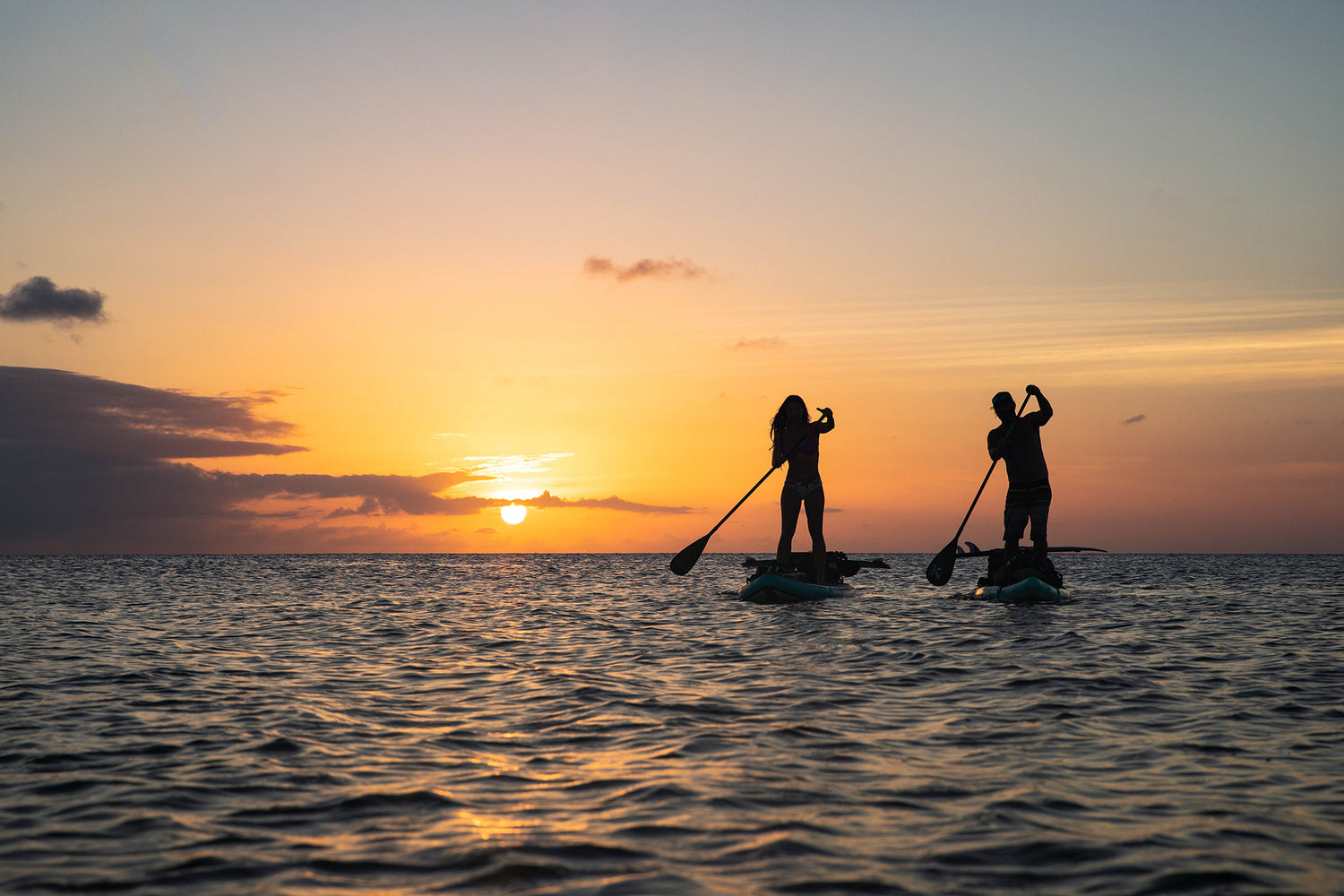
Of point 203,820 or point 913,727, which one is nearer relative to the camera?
point 203,820

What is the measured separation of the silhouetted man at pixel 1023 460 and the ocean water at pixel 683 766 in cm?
472

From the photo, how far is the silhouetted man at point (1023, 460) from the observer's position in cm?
1797

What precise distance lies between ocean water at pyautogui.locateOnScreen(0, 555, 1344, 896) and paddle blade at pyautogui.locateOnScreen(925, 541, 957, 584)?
7366 mm

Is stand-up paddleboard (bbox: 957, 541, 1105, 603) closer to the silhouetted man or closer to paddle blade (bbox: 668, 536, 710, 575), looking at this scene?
the silhouetted man

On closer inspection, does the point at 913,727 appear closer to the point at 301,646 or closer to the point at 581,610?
the point at 301,646

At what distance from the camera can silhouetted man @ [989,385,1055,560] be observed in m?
18.0

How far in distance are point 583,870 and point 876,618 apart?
13.3 meters

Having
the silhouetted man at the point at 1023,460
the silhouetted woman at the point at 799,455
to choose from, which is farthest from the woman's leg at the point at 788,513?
the silhouetted man at the point at 1023,460

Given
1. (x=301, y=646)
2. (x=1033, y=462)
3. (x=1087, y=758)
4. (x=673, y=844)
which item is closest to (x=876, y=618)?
(x=1033, y=462)

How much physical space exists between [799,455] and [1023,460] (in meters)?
4.22

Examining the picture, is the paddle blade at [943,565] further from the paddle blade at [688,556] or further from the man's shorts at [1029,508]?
the paddle blade at [688,556]

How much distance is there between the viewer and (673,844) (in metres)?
4.59

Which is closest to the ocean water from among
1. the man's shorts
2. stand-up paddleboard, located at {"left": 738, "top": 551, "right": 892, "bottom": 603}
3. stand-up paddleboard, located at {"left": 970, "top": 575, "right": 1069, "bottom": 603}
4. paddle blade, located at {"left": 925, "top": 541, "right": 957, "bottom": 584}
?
the man's shorts

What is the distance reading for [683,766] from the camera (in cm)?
615
